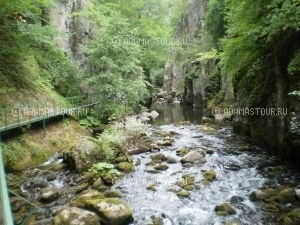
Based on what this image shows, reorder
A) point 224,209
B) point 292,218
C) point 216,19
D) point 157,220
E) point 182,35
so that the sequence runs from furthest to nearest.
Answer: point 182,35
point 216,19
point 224,209
point 157,220
point 292,218

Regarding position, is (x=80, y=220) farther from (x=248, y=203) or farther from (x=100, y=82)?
(x=100, y=82)

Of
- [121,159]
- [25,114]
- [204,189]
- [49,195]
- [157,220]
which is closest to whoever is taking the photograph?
[157,220]

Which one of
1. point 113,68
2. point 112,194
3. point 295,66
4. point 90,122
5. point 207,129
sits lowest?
point 112,194

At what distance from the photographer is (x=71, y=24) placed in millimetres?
21328

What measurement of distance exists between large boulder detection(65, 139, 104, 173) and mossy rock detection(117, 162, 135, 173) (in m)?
0.82

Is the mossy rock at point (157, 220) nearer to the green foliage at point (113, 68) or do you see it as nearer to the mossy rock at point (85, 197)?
the mossy rock at point (85, 197)

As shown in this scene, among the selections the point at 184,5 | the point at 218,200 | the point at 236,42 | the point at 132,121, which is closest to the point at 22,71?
the point at 132,121

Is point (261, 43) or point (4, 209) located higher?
point (261, 43)

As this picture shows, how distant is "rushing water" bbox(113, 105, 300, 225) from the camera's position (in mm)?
6855

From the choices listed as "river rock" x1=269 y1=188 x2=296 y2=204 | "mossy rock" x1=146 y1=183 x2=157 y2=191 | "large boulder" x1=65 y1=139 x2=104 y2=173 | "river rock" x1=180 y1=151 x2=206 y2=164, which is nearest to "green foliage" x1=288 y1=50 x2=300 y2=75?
"river rock" x1=269 y1=188 x2=296 y2=204

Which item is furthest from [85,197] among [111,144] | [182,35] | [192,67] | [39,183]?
[182,35]

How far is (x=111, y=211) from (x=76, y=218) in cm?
76

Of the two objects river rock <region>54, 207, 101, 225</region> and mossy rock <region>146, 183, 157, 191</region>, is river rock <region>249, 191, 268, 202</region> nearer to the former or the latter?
mossy rock <region>146, 183, 157, 191</region>

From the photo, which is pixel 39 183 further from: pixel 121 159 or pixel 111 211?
pixel 111 211
